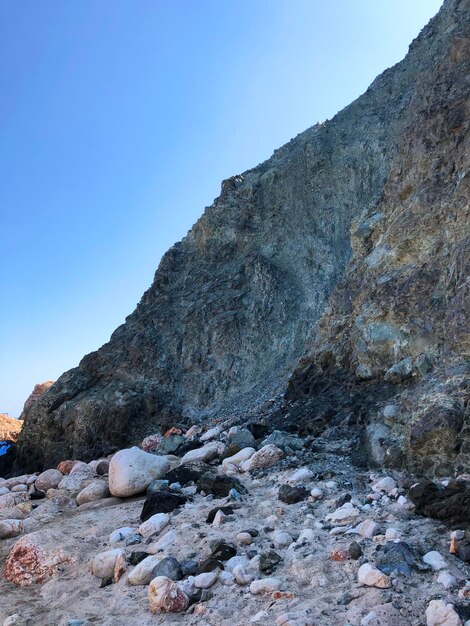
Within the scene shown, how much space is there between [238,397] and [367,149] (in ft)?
34.3

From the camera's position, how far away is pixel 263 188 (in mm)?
20734

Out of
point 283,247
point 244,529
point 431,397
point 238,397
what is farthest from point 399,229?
point 283,247

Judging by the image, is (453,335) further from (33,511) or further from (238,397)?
(238,397)

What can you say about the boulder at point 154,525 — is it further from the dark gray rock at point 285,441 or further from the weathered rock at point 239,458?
the dark gray rock at point 285,441

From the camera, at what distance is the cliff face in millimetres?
8242

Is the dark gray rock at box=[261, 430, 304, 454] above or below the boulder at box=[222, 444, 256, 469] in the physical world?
below

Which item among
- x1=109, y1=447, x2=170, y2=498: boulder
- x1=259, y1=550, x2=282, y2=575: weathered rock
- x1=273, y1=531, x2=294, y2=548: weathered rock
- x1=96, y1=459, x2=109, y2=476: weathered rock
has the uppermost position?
x1=96, y1=459, x2=109, y2=476: weathered rock

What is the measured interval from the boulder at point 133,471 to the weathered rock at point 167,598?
3.70m

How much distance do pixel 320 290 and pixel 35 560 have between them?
1314 centimetres

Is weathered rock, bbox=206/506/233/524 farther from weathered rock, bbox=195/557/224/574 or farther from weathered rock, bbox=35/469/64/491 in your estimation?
weathered rock, bbox=35/469/64/491

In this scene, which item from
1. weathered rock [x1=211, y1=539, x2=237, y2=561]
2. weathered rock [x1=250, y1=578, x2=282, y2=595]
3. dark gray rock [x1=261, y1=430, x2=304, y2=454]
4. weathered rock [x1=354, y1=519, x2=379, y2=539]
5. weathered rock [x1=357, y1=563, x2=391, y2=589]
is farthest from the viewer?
dark gray rock [x1=261, y1=430, x2=304, y2=454]

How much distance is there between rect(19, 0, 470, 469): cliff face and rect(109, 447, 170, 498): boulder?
2.92 m

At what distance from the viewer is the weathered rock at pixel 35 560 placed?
527cm

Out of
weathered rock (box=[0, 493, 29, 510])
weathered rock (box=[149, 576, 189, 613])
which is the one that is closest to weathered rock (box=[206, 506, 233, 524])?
weathered rock (box=[149, 576, 189, 613])
